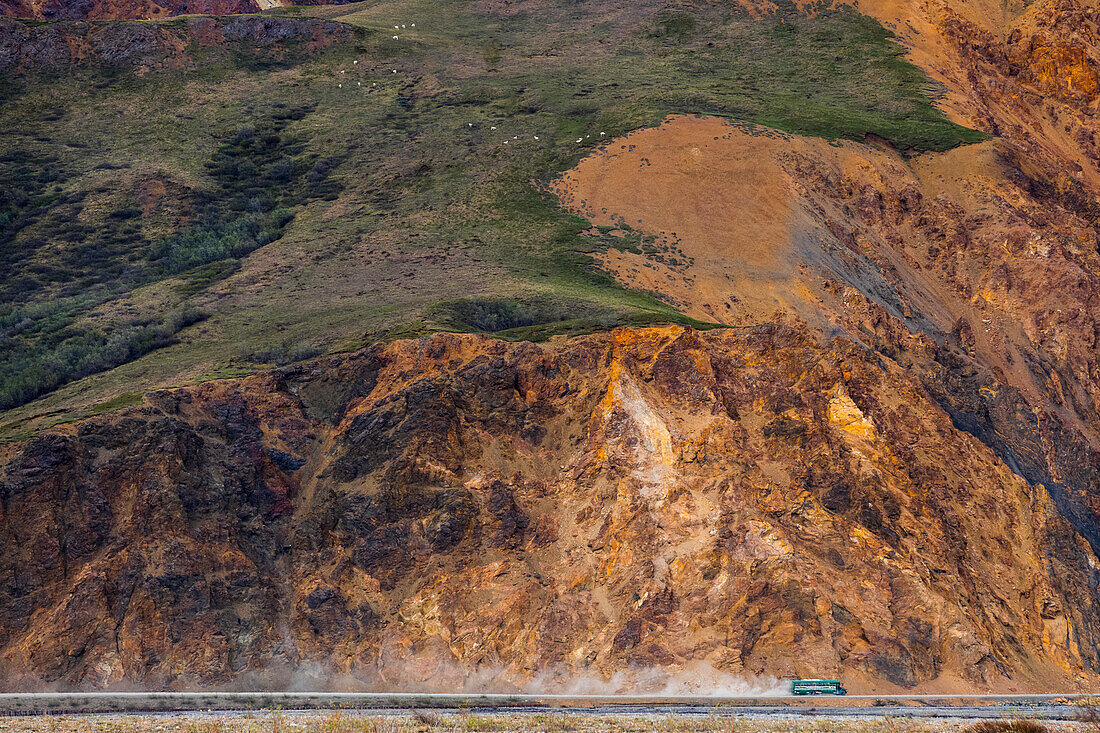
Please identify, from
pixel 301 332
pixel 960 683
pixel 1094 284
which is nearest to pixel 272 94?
pixel 301 332

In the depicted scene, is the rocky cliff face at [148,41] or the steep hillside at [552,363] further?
the rocky cliff face at [148,41]

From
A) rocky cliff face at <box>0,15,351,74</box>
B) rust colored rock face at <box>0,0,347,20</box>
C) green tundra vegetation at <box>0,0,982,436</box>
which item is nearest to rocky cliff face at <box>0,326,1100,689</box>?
green tundra vegetation at <box>0,0,982,436</box>

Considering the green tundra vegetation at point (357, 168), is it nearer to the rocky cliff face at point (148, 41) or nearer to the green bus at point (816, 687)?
the rocky cliff face at point (148, 41)

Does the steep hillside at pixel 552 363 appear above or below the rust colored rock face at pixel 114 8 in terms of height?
above

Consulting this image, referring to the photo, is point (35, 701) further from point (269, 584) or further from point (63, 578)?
point (269, 584)

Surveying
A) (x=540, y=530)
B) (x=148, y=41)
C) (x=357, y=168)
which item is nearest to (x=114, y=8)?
(x=148, y=41)

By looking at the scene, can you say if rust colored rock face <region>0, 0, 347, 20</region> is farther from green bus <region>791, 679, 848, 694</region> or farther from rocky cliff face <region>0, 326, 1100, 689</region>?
green bus <region>791, 679, 848, 694</region>

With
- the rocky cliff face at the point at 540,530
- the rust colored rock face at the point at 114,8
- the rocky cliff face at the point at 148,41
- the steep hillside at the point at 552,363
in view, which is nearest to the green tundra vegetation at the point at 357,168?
the steep hillside at the point at 552,363
